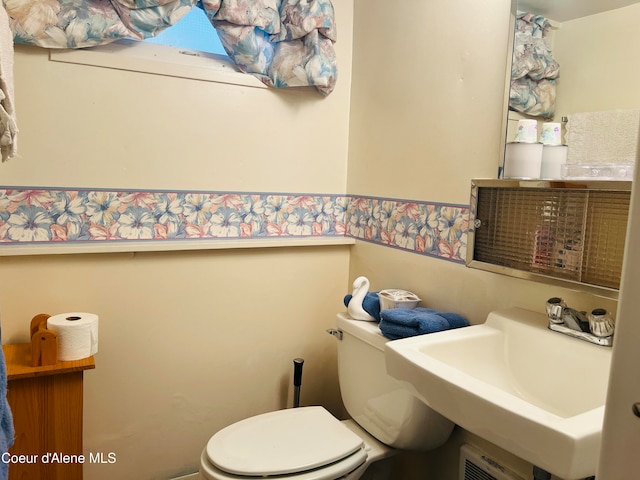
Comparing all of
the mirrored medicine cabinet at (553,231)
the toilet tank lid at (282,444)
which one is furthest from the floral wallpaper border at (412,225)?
the toilet tank lid at (282,444)

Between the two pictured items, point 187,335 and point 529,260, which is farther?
point 187,335

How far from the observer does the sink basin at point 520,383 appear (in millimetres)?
742

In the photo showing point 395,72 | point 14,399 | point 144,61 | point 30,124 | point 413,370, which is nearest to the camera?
point 413,370

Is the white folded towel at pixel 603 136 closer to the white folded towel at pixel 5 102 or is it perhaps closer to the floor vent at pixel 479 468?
the floor vent at pixel 479 468

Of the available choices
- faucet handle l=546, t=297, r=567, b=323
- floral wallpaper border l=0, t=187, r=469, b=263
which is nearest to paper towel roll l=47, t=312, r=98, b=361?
floral wallpaper border l=0, t=187, r=469, b=263

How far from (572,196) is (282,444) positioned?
38.8 inches

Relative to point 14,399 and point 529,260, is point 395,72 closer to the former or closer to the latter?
point 529,260

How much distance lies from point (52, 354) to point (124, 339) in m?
0.28

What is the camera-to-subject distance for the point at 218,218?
1713 millimetres

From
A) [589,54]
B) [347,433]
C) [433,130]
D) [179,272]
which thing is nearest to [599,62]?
[589,54]

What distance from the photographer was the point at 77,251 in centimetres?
148

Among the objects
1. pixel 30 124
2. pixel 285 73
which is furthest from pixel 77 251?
pixel 285 73

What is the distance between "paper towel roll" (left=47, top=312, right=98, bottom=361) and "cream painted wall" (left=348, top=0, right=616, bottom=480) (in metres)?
0.98

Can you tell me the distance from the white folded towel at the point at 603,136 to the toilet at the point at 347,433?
688 millimetres
